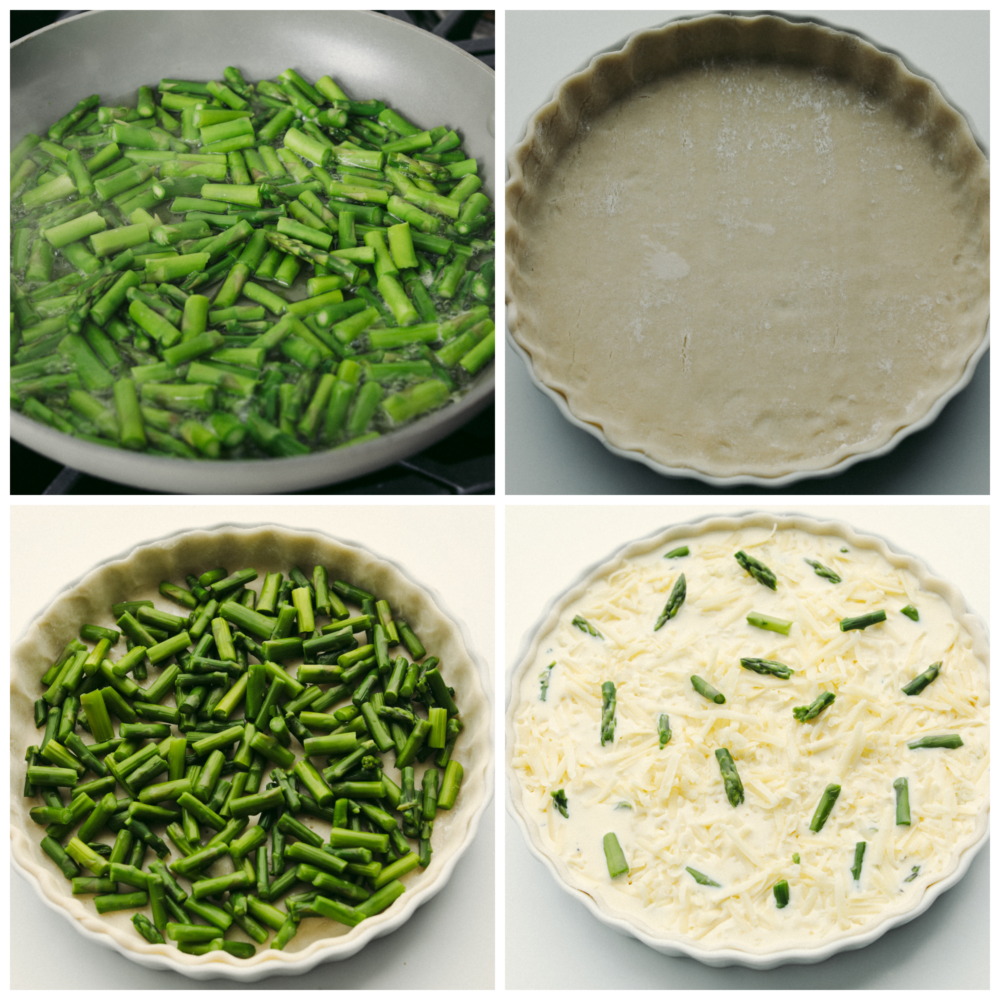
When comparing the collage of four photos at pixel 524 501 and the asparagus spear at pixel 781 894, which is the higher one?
the collage of four photos at pixel 524 501

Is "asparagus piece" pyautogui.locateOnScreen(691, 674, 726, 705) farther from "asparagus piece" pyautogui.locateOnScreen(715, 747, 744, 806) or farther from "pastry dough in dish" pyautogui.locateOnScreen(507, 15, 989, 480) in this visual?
"pastry dough in dish" pyautogui.locateOnScreen(507, 15, 989, 480)

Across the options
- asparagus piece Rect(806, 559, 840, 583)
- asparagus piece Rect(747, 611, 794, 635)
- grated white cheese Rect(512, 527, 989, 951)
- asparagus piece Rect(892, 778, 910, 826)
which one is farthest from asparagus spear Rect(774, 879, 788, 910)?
asparagus piece Rect(806, 559, 840, 583)

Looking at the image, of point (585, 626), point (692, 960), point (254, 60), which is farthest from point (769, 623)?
point (254, 60)

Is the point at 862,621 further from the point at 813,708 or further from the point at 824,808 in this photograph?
the point at 824,808

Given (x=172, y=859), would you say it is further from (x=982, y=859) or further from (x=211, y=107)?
(x=211, y=107)

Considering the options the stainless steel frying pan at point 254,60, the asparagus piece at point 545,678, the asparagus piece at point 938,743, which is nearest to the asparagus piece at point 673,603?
the asparagus piece at point 545,678

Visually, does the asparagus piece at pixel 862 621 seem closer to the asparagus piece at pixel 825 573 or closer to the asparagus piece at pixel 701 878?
the asparagus piece at pixel 825 573

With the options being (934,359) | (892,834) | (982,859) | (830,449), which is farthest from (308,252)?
(982,859)
